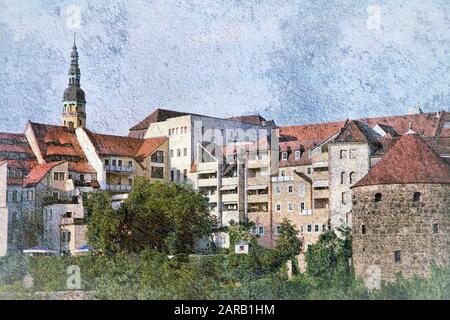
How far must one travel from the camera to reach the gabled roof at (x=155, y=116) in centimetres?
1959

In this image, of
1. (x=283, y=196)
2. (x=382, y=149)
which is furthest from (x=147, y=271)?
(x=382, y=149)

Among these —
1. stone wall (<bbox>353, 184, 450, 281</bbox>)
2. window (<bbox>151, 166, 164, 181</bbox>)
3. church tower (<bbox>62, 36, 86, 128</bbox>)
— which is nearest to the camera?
stone wall (<bbox>353, 184, 450, 281</bbox>)

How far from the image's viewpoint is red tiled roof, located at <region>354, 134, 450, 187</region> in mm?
19125

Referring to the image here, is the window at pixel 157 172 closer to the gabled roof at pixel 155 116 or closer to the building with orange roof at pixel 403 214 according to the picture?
the gabled roof at pixel 155 116

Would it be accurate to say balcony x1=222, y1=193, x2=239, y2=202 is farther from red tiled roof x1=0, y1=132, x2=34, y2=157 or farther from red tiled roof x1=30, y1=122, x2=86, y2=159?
red tiled roof x1=0, y1=132, x2=34, y2=157

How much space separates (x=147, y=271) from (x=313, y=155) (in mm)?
3301

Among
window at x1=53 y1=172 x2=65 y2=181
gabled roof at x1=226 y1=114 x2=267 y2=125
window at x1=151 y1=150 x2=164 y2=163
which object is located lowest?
window at x1=53 y1=172 x2=65 y2=181

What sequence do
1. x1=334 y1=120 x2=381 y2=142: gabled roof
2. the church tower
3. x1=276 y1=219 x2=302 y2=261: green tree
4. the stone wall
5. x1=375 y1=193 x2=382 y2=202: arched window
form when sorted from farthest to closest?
x1=276 y1=219 x2=302 y2=261: green tree, x1=334 y1=120 x2=381 y2=142: gabled roof, the church tower, x1=375 y1=193 x2=382 y2=202: arched window, the stone wall

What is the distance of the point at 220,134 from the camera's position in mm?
20156

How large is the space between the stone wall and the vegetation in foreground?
231 mm

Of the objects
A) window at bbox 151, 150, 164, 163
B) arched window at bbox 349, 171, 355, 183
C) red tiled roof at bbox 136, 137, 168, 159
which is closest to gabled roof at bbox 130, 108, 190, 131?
red tiled roof at bbox 136, 137, 168, 159

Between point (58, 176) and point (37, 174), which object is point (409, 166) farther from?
point (37, 174)

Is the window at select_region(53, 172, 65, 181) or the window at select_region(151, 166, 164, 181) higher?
the window at select_region(151, 166, 164, 181)
